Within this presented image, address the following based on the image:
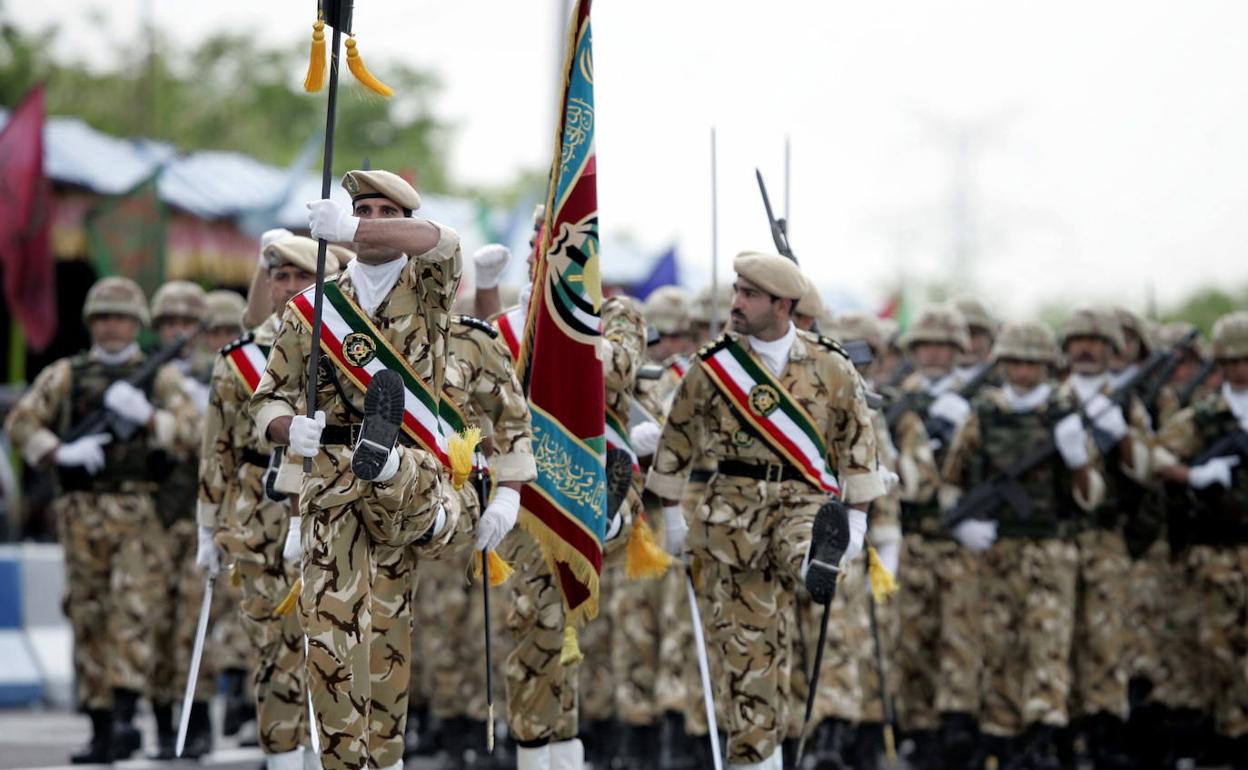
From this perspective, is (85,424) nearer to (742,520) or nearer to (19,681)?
(19,681)

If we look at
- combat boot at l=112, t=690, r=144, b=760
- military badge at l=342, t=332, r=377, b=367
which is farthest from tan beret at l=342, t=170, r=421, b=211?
combat boot at l=112, t=690, r=144, b=760

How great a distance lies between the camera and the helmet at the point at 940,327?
1427 cm

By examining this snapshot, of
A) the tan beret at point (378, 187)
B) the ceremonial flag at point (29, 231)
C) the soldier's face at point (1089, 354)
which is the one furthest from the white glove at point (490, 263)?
the ceremonial flag at point (29, 231)

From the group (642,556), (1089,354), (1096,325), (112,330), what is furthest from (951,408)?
(112,330)

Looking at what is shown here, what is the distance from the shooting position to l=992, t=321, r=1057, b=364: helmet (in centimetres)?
1304

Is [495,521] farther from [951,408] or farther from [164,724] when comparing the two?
[951,408]

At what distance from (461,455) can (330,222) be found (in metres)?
1.21

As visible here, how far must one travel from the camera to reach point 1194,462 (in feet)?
44.6

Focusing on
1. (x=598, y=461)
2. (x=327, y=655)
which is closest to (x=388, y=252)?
(x=327, y=655)

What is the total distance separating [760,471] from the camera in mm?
9664

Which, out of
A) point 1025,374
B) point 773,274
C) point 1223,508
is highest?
point 773,274

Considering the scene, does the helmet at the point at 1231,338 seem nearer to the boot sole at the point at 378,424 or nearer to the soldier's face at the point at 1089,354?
the soldier's face at the point at 1089,354

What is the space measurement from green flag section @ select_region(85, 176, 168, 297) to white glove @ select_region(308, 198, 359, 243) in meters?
10.9

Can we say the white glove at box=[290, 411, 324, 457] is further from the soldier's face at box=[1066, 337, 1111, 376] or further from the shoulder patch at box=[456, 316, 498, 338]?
the soldier's face at box=[1066, 337, 1111, 376]
